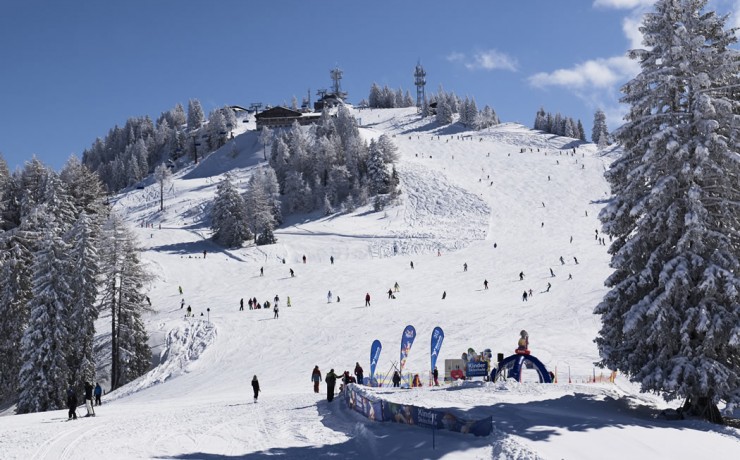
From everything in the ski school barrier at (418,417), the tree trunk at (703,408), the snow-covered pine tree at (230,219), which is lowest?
the tree trunk at (703,408)

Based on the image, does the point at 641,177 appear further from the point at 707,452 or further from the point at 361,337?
the point at 361,337

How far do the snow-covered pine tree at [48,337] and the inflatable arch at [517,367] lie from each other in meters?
22.4

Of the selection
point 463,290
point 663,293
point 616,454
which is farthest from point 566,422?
point 463,290

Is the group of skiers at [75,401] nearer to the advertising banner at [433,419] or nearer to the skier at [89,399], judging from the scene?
the skier at [89,399]

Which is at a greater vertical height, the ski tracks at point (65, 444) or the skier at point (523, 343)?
the skier at point (523, 343)

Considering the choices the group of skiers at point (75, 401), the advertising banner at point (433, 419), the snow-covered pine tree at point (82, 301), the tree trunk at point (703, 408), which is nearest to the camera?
the advertising banner at point (433, 419)

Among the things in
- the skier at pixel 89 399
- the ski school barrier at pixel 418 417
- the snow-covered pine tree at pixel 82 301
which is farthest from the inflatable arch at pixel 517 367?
the snow-covered pine tree at pixel 82 301

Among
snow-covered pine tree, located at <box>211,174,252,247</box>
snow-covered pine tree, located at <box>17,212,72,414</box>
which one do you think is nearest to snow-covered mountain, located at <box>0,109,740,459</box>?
A: snow-covered pine tree, located at <box>211,174,252,247</box>

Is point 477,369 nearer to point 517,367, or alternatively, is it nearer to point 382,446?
point 517,367

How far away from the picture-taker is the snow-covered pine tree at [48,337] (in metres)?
31.6

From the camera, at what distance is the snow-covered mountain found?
→ 14719 millimetres

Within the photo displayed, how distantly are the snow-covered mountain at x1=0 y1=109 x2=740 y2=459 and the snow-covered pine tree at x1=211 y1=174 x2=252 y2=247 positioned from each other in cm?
223

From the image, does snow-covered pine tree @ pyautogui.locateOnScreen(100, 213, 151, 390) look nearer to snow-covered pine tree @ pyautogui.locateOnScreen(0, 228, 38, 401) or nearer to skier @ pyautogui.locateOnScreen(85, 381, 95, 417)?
snow-covered pine tree @ pyautogui.locateOnScreen(0, 228, 38, 401)

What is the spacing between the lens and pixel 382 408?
53.6ft
